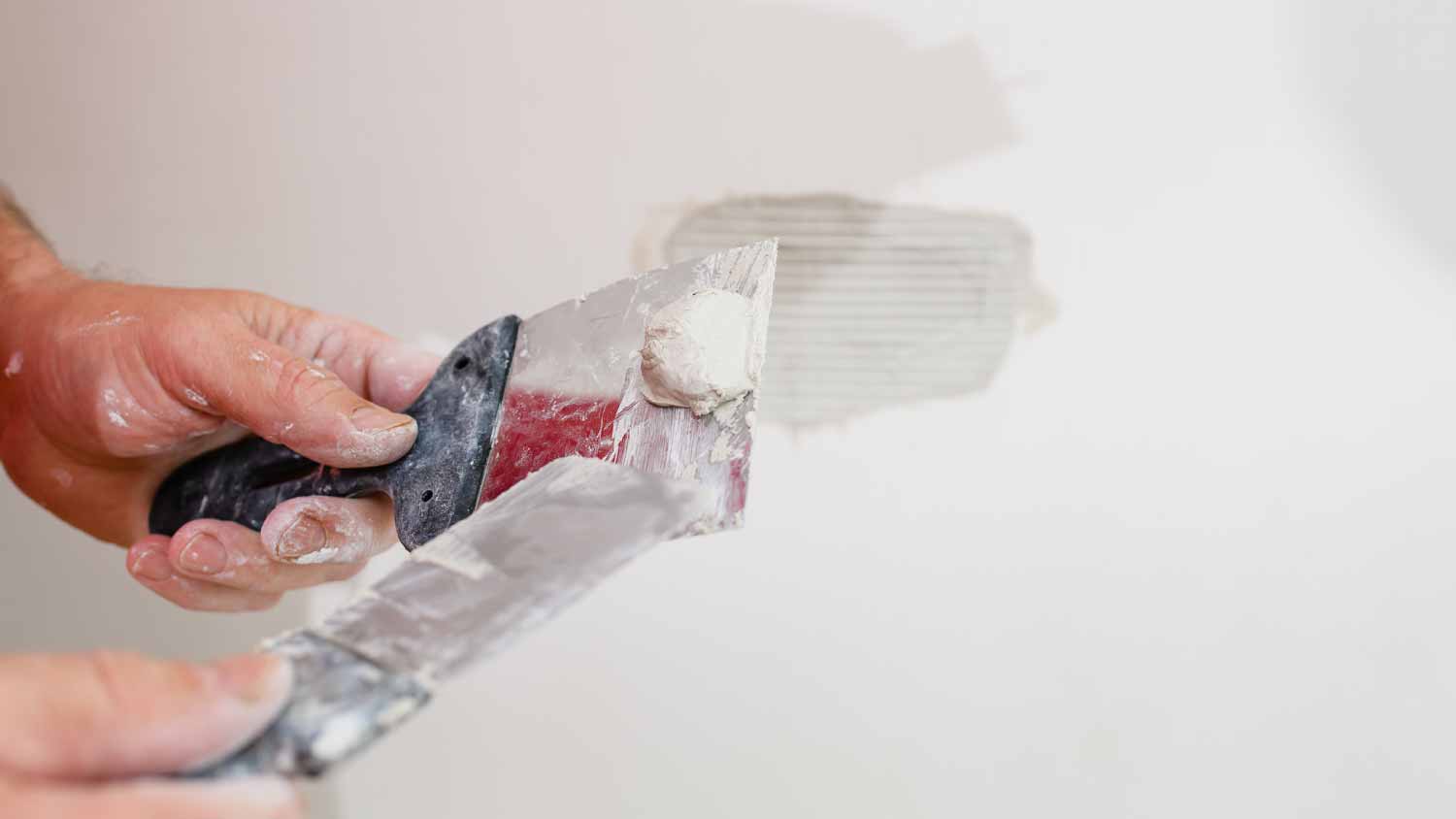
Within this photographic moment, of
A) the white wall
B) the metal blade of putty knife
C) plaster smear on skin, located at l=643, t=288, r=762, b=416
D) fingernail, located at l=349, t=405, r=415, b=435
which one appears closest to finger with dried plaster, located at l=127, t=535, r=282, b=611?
fingernail, located at l=349, t=405, r=415, b=435

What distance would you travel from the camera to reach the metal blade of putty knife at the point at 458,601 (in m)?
0.55

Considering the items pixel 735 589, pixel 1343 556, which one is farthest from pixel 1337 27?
pixel 735 589

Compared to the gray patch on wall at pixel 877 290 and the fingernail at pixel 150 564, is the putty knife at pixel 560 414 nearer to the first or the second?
the fingernail at pixel 150 564

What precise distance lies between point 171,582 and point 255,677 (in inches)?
30.8

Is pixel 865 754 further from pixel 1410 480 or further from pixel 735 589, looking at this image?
pixel 1410 480

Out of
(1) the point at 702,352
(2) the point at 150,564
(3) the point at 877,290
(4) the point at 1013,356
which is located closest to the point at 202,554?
(2) the point at 150,564

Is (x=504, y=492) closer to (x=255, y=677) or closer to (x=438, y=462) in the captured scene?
(x=438, y=462)

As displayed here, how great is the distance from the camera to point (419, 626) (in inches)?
24.4

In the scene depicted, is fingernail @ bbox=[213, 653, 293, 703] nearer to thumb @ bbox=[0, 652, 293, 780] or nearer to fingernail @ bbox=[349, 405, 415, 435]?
thumb @ bbox=[0, 652, 293, 780]

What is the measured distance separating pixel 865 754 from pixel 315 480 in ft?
3.41

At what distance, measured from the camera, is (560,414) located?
884 mm

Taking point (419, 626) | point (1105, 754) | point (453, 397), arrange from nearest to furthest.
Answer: point (419, 626)
point (453, 397)
point (1105, 754)

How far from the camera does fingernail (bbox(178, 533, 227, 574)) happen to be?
110cm

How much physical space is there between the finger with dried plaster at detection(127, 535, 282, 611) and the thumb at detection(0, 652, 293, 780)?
0.70 metres
